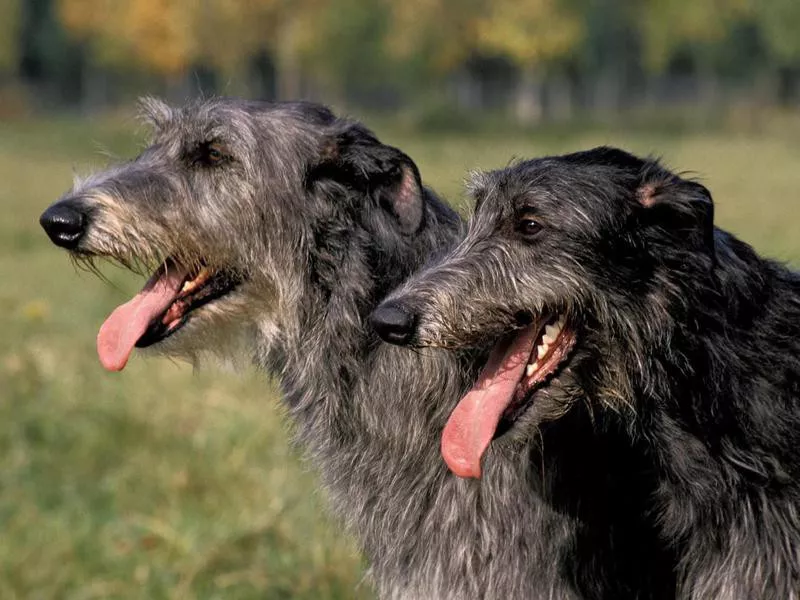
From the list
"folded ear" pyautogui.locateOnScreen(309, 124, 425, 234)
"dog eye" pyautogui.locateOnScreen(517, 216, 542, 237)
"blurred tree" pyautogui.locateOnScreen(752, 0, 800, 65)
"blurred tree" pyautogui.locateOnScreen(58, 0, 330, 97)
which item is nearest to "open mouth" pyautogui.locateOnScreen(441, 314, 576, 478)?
"dog eye" pyautogui.locateOnScreen(517, 216, 542, 237)

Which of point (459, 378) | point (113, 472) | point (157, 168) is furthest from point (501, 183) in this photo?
point (113, 472)

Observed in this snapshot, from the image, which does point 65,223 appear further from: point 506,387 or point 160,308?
point 506,387

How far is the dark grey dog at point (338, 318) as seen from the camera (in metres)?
4.14

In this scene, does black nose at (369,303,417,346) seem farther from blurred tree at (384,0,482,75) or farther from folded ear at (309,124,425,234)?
blurred tree at (384,0,482,75)

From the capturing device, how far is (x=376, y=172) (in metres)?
4.49

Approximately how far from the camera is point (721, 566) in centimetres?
379

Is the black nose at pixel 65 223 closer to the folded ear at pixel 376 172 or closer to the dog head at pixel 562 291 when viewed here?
the folded ear at pixel 376 172

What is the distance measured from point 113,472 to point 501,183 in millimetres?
3930

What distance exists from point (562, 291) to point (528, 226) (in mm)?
269

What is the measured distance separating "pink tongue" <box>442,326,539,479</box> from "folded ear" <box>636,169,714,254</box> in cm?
50

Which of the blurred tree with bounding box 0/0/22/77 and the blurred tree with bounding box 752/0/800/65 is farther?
the blurred tree with bounding box 0/0/22/77

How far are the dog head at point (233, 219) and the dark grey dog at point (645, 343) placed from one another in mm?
761

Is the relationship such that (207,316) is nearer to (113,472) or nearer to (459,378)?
(459,378)

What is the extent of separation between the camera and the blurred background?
588 centimetres
